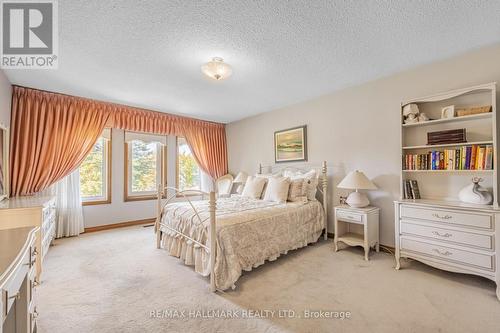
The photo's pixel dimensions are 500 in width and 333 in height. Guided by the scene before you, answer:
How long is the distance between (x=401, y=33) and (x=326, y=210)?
2.57 m

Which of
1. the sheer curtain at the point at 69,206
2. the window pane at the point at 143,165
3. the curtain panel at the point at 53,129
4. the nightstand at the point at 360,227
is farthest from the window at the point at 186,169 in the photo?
the nightstand at the point at 360,227

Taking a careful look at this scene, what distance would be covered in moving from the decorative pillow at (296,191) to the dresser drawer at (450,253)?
1430mm

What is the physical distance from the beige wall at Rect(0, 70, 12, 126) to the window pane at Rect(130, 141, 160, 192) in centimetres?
185

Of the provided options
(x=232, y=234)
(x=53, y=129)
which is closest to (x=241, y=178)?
(x=232, y=234)

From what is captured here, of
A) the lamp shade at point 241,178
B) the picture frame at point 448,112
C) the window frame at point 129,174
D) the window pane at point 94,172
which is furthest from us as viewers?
the lamp shade at point 241,178

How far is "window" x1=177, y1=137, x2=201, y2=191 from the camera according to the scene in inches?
211

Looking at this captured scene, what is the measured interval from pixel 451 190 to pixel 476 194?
0.31 m

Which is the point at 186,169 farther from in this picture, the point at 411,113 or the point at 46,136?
the point at 411,113

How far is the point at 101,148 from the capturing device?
4.38 m

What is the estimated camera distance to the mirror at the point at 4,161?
2789 millimetres

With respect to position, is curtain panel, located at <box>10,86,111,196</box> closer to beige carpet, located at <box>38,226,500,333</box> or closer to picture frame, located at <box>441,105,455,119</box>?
beige carpet, located at <box>38,226,500,333</box>

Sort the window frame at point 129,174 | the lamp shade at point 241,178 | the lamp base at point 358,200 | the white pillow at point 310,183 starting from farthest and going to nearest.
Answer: the lamp shade at point 241,178, the window frame at point 129,174, the white pillow at point 310,183, the lamp base at point 358,200

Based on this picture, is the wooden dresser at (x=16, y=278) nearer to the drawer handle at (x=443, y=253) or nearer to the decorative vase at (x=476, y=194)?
the drawer handle at (x=443, y=253)

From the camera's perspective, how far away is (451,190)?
261 centimetres
